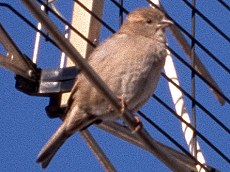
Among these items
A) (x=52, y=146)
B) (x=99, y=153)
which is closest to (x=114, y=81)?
(x=52, y=146)

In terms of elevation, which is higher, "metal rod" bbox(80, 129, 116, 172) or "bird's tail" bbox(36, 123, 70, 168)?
"bird's tail" bbox(36, 123, 70, 168)

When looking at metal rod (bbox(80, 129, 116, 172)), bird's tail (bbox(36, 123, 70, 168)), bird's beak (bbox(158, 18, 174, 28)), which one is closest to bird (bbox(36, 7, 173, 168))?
bird's tail (bbox(36, 123, 70, 168))

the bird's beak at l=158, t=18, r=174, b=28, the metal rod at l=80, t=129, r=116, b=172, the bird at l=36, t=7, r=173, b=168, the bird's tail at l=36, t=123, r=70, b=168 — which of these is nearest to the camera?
the metal rod at l=80, t=129, r=116, b=172

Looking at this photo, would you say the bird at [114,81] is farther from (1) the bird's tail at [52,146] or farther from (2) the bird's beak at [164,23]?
(2) the bird's beak at [164,23]

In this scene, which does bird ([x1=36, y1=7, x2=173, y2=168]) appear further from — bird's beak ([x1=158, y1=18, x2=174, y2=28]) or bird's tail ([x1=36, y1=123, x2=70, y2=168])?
bird's beak ([x1=158, y1=18, x2=174, y2=28])

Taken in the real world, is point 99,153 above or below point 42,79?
below

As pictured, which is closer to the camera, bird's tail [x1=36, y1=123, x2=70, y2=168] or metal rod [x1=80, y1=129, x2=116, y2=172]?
metal rod [x1=80, y1=129, x2=116, y2=172]

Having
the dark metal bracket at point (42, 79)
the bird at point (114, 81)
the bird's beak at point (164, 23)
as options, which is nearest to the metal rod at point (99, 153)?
the dark metal bracket at point (42, 79)

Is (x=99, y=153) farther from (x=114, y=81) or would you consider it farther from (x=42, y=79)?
(x=114, y=81)
